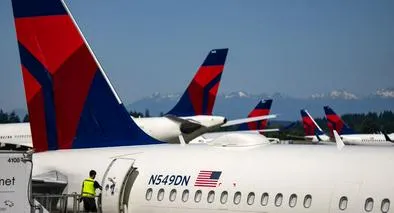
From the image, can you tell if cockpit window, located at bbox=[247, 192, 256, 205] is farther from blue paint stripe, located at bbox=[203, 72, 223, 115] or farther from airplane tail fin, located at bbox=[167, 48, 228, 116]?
blue paint stripe, located at bbox=[203, 72, 223, 115]

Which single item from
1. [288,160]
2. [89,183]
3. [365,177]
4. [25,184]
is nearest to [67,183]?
[89,183]

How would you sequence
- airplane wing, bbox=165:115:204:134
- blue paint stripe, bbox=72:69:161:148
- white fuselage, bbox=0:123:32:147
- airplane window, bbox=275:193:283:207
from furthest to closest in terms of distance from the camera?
1. white fuselage, bbox=0:123:32:147
2. airplane wing, bbox=165:115:204:134
3. blue paint stripe, bbox=72:69:161:148
4. airplane window, bbox=275:193:283:207

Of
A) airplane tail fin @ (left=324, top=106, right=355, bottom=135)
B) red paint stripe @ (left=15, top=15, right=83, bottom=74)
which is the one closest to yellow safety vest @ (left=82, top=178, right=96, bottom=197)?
red paint stripe @ (left=15, top=15, right=83, bottom=74)

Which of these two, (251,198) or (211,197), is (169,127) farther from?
(251,198)

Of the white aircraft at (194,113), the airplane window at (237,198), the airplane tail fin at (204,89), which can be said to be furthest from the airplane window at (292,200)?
the airplane tail fin at (204,89)

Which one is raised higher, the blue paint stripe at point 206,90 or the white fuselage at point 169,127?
the blue paint stripe at point 206,90

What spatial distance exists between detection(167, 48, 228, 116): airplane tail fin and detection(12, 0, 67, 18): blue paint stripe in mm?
34453

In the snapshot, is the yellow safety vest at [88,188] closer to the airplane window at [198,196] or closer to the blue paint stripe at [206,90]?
the airplane window at [198,196]

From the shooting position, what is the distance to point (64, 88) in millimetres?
18719

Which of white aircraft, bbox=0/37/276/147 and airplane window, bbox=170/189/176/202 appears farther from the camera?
white aircraft, bbox=0/37/276/147

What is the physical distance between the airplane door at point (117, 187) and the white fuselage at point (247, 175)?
22mm

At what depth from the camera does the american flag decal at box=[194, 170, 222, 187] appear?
1487cm

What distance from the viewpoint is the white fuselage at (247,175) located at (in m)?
12.9

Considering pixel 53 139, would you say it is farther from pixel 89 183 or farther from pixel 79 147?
pixel 89 183
